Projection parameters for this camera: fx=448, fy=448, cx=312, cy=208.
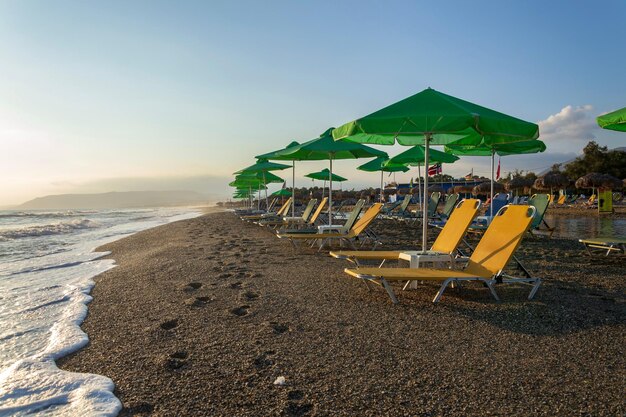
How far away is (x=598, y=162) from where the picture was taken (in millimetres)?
36406

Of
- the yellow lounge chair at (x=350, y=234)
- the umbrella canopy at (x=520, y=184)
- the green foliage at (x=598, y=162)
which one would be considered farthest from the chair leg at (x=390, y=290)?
the green foliage at (x=598, y=162)

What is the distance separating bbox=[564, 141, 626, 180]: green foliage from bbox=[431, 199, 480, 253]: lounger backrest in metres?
35.9

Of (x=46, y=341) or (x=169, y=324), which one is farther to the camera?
(x=169, y=324)

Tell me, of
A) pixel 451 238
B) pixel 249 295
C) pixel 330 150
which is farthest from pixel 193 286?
pixel 330 150

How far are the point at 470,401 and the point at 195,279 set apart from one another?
3513 mm

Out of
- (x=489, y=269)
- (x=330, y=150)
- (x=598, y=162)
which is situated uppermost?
(x=598, y=162)

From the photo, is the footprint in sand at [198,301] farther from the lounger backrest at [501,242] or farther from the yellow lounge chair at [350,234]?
the yellow lounge chair at [350,234]

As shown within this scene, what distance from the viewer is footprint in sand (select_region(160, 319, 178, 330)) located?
316cm

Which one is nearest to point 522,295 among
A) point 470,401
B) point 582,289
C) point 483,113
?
point 582,289

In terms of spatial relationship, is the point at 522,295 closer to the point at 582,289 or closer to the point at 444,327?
the point at 582,289

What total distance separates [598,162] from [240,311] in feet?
134

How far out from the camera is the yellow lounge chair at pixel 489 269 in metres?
3.63

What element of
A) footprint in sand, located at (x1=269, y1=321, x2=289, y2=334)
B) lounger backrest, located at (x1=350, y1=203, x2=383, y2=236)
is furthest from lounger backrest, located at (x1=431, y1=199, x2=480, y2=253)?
footprint in sand, located at (x1=269, y1=321, x2=289, y2=334)

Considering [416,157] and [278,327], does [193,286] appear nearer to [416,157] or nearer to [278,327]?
[278,327]
